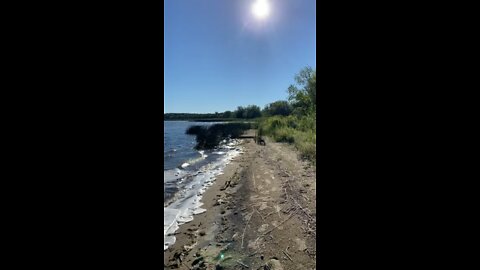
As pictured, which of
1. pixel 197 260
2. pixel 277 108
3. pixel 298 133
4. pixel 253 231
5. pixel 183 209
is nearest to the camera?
pixel 197 260

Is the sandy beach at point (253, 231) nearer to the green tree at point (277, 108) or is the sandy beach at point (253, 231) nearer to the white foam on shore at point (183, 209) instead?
the white foam on shore at point (183, 209)

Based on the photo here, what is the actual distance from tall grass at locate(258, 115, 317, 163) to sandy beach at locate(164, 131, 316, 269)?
12.2ft

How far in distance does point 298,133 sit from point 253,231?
1293cm

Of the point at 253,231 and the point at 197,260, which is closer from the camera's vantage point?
the point at 197,260

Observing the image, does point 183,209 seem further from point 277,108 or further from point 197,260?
point 277,108

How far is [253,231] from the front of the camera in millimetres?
3678

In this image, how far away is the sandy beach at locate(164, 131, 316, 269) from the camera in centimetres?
291

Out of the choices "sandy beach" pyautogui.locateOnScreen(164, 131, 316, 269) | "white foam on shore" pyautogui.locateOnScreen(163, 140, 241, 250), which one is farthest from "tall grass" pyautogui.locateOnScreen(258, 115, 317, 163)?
Result: "white foam on shore" pyautogui.locateOnScreen(163, 140, 241, 250)

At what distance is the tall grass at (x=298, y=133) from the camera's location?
998 cm

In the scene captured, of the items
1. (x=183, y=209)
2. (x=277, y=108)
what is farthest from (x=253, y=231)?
(x=277, y=108)
